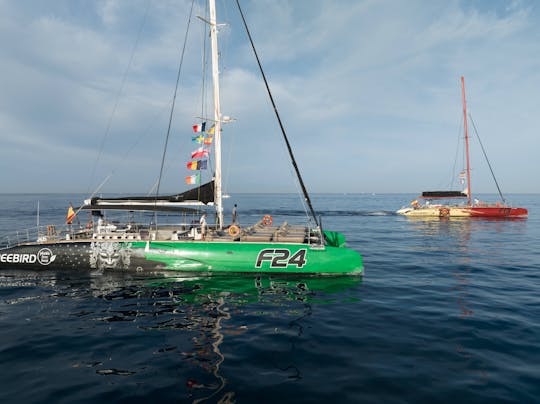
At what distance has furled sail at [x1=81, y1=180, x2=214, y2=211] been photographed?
1553cm

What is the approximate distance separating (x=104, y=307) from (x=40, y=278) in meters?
6.31

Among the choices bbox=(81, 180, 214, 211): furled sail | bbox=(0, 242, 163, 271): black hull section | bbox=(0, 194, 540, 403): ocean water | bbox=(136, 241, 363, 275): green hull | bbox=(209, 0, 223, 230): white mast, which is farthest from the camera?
bbox=(209, 0, 223, 230): white mast

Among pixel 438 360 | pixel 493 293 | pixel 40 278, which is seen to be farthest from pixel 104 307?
pixel 493 293

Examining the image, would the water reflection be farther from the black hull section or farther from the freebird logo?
the freebird logo

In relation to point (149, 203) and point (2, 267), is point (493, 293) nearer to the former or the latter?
point (149, 203)

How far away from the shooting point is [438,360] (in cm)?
662

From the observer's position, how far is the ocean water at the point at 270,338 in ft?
18.5

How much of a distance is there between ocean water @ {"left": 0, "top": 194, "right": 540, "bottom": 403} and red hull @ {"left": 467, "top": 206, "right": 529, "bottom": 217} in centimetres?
3988

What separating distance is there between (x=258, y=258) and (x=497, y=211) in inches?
1970

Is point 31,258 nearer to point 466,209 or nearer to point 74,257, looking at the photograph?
point 74,257

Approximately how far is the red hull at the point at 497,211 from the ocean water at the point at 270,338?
39.9 m

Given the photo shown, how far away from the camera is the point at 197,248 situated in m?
14.1

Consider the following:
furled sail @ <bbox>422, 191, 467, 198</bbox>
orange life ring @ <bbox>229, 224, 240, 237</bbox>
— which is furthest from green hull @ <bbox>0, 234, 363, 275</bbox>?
furled sail @ <bbox>422, 191, 467, 198</bbox>

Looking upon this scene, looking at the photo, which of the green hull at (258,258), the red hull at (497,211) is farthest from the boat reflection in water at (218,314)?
the red hull at (497,211)
